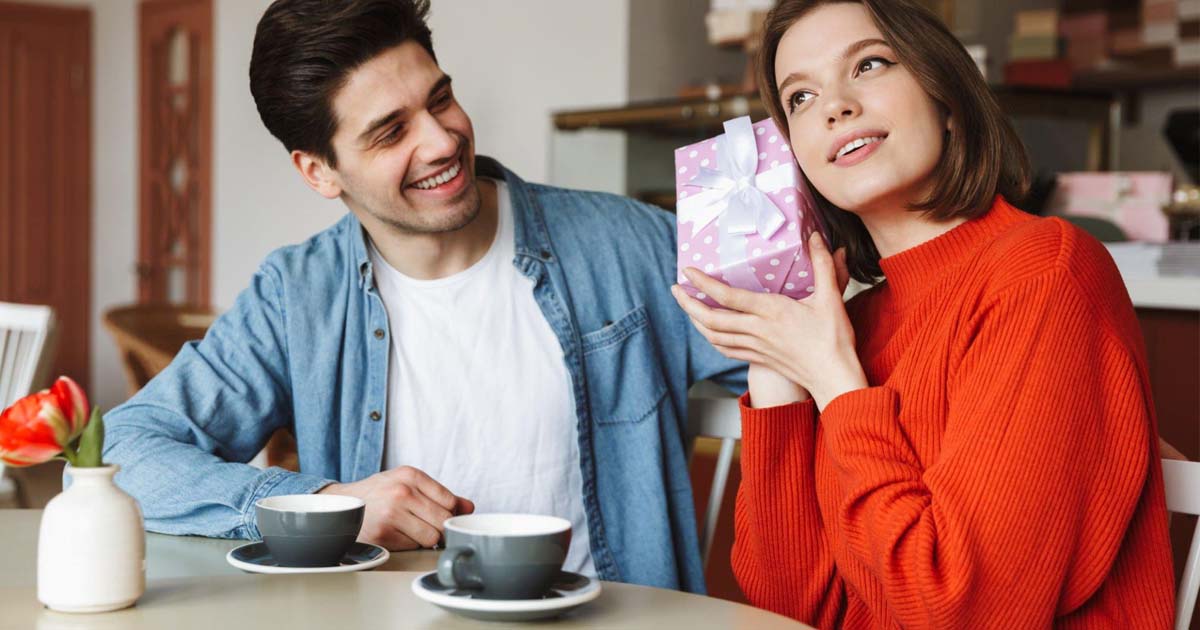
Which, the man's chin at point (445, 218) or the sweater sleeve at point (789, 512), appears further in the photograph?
the man's chin at point (445, 218)

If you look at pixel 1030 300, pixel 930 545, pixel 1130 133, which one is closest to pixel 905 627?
pixel 930 545

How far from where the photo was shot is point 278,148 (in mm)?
5859

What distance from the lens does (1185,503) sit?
1.16 m

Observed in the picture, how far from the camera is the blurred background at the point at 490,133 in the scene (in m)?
2.76

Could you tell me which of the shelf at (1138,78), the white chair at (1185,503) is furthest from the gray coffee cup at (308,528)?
the shelf at (1138,78)

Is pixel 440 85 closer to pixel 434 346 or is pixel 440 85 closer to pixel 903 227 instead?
pixel 434 346

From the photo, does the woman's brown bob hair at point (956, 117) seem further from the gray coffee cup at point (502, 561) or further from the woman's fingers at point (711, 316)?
the gray coffee cup at point (502, 561)

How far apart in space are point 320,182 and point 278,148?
4201mm

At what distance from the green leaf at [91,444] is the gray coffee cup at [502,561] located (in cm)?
27

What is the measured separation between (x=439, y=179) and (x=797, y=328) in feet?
2.03

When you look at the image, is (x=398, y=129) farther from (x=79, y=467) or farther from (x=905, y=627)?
(x=905, y=627)

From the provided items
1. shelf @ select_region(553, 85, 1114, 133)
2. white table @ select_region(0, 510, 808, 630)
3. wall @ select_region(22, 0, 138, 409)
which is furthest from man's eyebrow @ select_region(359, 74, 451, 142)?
wall @ select_region(22, 0, 138, 409)

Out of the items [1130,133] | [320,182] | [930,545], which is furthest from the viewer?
[1130,133]

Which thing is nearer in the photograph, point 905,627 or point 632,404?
point 905,627
